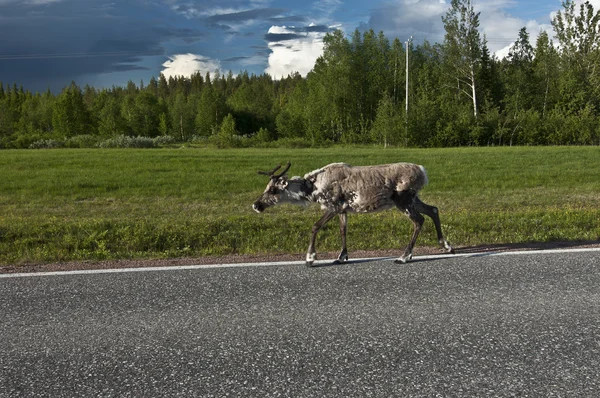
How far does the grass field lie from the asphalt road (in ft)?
6.39

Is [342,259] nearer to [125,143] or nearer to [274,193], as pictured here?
[274,193]

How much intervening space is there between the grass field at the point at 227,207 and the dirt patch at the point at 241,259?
44 cm

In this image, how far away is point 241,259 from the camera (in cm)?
776

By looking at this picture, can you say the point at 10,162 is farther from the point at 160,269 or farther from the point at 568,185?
the point at 568,185

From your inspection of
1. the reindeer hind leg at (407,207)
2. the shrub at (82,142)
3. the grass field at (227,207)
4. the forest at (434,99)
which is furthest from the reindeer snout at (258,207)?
the shrub at (82,142)

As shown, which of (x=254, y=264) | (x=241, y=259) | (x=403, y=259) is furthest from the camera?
(x=241, y=259)

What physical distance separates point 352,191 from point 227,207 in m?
8.00

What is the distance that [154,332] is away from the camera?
4930mm

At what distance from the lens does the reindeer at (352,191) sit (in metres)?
7.20

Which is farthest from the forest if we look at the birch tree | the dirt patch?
the dirt patch

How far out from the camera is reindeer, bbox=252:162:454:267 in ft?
23.6

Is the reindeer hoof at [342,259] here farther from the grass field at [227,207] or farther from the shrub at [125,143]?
the shrub at [125,143]

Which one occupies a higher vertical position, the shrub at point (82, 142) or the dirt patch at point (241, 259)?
the shrub at point (82, 142)

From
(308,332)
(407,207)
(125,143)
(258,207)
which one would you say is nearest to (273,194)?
(258,207)
